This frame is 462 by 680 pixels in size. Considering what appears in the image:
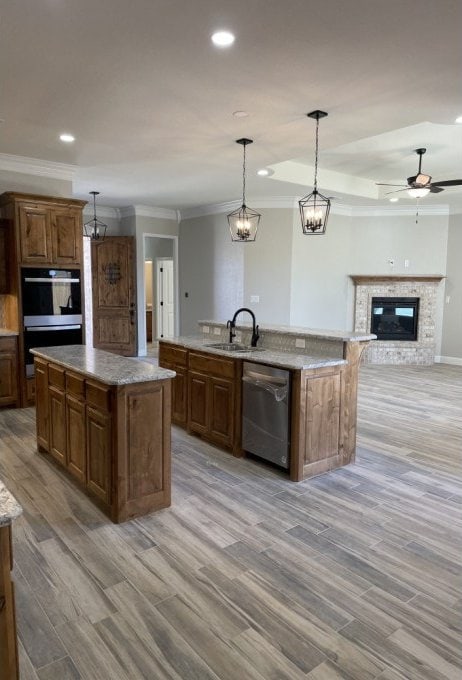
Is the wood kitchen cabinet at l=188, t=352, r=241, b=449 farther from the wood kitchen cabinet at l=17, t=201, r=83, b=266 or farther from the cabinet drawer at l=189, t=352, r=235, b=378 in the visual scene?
the wood kitchen cabinet at l=17, t=201, r=83, b=266

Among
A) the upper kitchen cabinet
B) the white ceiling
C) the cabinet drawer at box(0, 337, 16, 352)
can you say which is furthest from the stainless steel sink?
the cabinet drawer at box(0, 337, 16, 352)

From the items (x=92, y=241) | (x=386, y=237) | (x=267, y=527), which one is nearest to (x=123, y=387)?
(x=267, y=527)

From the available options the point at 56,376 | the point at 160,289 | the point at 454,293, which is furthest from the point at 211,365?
the point at 160,289

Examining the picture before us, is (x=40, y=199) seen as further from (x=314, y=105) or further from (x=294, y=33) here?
(x=294, y=33)

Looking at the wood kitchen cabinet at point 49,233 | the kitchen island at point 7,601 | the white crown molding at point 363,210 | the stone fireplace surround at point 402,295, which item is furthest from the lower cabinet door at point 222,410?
the stone fireplace surround at point 402,295

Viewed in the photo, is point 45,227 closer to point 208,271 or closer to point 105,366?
point 105,366

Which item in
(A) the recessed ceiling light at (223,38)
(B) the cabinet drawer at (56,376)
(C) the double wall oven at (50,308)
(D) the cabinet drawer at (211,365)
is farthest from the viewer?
(C) the double wall oven at (50,308)

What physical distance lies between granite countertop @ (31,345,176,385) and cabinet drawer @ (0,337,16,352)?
1.53 metres

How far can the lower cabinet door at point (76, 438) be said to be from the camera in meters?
3.15

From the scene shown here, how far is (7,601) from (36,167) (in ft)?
17.3

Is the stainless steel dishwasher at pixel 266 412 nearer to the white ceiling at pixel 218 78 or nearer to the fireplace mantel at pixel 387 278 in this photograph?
the white ceiling at pixel 218 78

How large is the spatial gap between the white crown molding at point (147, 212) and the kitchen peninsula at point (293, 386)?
4.64m

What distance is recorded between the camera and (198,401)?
4.33 m

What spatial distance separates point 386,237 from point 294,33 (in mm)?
6625
